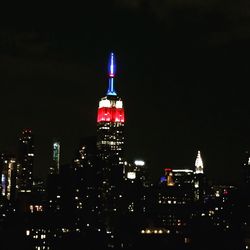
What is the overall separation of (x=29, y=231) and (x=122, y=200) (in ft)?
230

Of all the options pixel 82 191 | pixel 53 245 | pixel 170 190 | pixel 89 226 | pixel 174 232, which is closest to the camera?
pixel 53 245

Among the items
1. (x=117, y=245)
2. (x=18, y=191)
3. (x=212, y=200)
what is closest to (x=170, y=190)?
(x=212, y=200)

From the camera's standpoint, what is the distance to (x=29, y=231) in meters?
109

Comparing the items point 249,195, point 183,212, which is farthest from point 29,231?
point 249,195

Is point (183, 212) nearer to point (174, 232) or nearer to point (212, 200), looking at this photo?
point (212, 200)

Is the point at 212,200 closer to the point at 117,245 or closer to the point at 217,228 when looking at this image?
the point at 217,228

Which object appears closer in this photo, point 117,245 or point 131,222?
point 117,245

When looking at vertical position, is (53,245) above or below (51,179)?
below

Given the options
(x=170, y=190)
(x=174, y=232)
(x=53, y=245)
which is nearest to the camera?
(x=53, y=245)

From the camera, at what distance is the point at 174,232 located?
13775 cm

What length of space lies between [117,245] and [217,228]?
36959mm

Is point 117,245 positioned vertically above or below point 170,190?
below

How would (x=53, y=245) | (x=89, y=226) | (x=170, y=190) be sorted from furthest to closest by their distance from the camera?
1. (x=170, y=190)
2. (x=89, y=226)
3. (x=53, y=245)

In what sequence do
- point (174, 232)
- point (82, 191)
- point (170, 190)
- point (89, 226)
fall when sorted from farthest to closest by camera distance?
point (170, 190) → point (82, 191) → point (174, 232) → point (89, 226)
